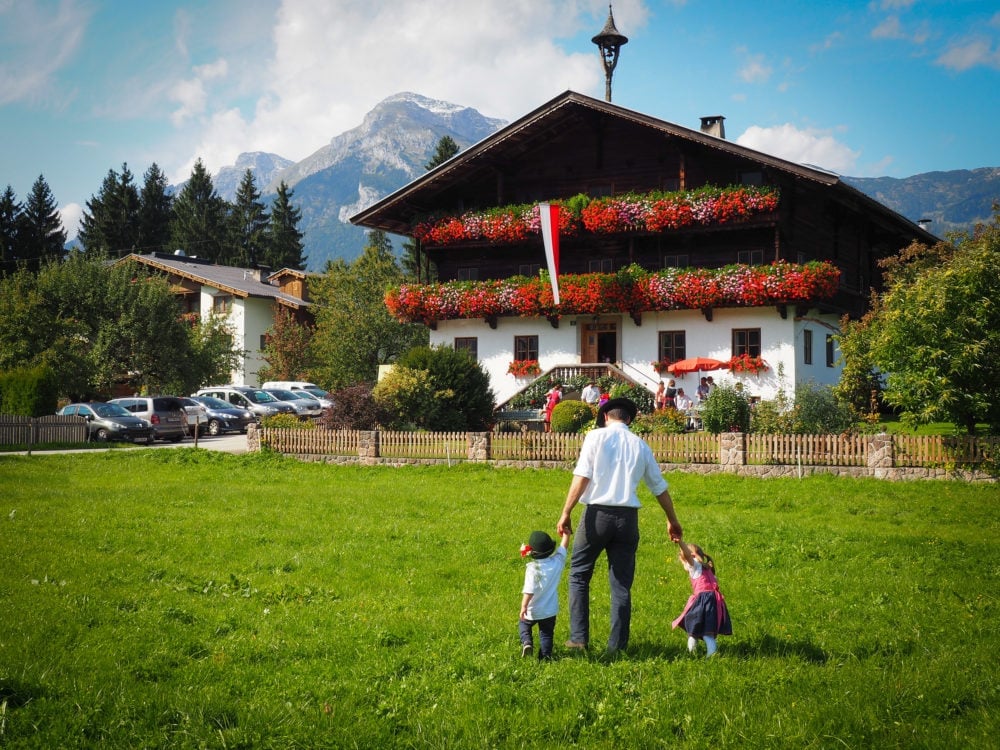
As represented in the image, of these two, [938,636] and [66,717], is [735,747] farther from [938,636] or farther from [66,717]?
[66,717]

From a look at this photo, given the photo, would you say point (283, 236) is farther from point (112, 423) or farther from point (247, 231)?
point (112, 423)

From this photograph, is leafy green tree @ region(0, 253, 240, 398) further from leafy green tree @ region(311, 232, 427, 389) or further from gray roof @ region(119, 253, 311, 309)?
gray roof @ region(119, 253, 311, 309)

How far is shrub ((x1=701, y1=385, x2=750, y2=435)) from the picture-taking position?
24016 mm

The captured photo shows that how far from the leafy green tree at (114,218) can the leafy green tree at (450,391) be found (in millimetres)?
61124

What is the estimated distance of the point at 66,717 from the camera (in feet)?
18.4

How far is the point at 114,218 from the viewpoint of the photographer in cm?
8081

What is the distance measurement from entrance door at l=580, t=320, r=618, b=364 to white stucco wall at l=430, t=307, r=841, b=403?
36 cm

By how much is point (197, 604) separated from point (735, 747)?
5.23 meters

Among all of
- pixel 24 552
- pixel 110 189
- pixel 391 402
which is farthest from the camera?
pixel 110 189

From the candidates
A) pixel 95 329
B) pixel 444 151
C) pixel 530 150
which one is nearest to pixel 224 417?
pixel 95 329

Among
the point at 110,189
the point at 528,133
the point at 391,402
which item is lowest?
the point at 391,402

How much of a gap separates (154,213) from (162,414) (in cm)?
5737

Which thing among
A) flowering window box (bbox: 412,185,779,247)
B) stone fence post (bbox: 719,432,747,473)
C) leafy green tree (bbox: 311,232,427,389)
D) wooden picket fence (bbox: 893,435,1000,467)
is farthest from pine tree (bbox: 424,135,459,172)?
wooden picket fence (bbox: 893,435,1000,467)

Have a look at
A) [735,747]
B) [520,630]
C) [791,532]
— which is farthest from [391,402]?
[735,747]
